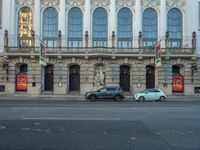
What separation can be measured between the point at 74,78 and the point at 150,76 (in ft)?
37.1

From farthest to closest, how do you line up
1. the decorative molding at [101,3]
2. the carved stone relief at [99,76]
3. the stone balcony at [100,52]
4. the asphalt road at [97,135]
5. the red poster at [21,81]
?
the decorative molding at [101,3] → the red poster at [21,81] → the carved stone relief at [99,76] → the stone balcony at [100,52] → the asphalt road at [97,135]

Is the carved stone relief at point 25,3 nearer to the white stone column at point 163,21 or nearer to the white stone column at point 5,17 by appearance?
the white stone column at point 5,17

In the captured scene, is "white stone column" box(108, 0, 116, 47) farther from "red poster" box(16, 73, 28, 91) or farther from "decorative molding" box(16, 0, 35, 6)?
"red poster" box(16, 73, 28, 91)

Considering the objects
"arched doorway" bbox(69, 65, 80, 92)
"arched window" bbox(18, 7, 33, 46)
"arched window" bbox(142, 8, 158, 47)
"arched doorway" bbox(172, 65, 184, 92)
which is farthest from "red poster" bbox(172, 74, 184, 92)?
"arched window" bbox(18, 7, 33, 46)

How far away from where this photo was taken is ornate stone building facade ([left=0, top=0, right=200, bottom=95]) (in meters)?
46.1

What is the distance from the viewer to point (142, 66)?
46750 mm

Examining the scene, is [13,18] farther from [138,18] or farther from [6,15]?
[138,18]

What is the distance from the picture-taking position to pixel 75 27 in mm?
48688

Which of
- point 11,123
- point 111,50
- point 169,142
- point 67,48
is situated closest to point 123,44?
point 111,50

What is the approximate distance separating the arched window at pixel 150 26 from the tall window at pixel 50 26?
1329 centimetres

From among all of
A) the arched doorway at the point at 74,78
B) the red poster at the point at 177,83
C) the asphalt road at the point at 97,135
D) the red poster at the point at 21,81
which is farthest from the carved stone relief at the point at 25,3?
the asphalt road at the point at 97,135

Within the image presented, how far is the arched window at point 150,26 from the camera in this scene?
158 feet

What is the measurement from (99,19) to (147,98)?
17.8m

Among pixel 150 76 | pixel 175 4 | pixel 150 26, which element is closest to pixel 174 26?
pixel 175 4
